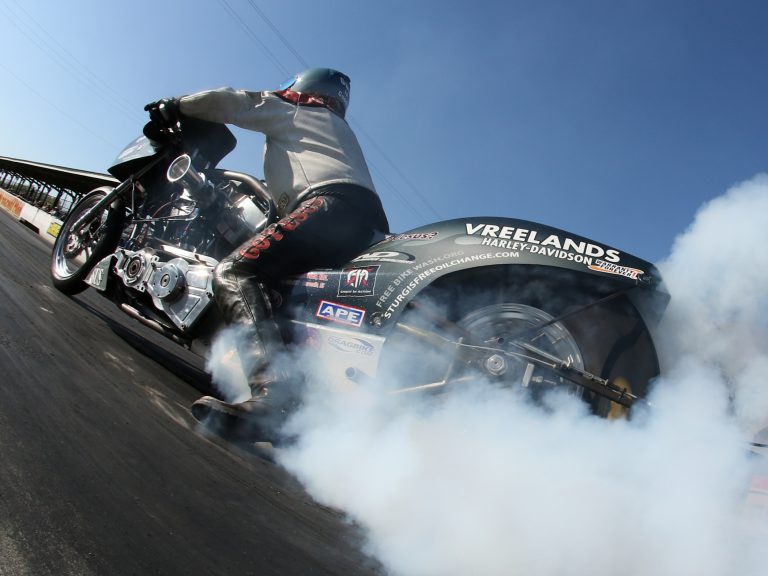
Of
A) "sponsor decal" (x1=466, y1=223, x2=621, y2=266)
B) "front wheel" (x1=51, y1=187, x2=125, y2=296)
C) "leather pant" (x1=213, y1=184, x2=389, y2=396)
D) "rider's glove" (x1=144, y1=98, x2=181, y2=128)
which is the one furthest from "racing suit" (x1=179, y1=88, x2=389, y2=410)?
"front wheel" (x1=51, y1=187, x2=125, y2=296)

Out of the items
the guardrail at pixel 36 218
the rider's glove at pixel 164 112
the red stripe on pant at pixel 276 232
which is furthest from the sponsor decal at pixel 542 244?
the guardrail at pixel 36 218

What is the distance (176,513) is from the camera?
1.67m

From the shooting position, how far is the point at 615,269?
7.98 ft

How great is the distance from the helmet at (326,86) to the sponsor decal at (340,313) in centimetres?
154

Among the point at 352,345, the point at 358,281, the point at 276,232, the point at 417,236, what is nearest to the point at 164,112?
the point at 276,232

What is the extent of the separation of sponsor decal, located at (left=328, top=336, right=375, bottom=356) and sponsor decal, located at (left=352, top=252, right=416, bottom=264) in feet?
1.55

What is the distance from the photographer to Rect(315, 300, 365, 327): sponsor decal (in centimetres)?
292

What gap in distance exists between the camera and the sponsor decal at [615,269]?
240 cm

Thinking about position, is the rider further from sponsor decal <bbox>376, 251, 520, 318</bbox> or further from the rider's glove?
sponsor decal <bbox>376, 251, 520, 318</bbox>

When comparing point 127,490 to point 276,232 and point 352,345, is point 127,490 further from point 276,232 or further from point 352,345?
point 276,232

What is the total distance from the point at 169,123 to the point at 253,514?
347 cm

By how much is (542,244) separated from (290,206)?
1.70m

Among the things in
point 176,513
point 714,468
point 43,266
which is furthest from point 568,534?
point 43,266

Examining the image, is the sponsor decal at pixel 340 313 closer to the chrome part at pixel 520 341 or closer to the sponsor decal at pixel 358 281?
the sponsor decal at pixel 358 281
